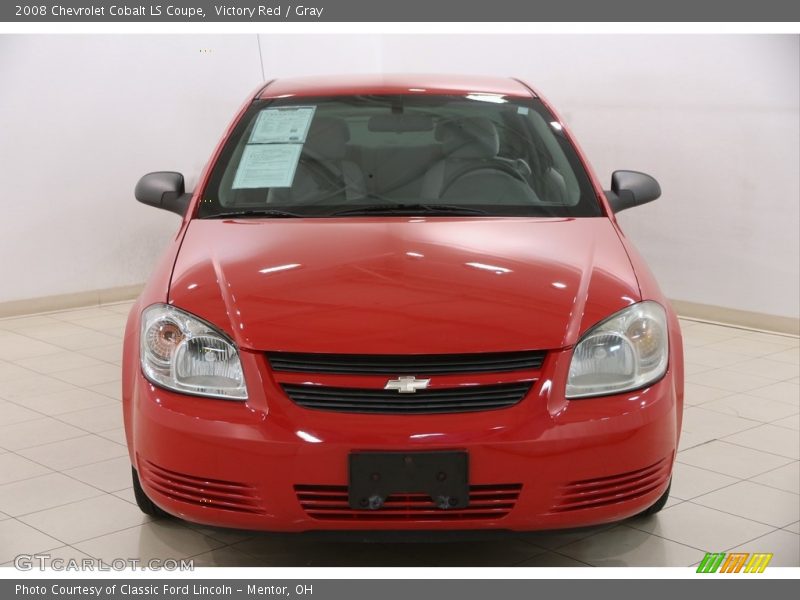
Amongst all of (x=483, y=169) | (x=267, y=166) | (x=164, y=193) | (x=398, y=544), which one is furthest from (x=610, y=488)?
(x=164, y=193)

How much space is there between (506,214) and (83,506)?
151 centimetres

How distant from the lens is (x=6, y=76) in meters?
6.03

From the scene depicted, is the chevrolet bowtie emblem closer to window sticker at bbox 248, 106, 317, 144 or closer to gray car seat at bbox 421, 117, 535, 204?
gray car seat at bbox 421, 117, 535, 204

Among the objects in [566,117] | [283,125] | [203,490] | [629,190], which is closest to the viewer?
[203,490]

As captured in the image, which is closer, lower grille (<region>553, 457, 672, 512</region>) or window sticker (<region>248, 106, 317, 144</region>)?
lower grille (<region>553, 457, 672, 512</region>)

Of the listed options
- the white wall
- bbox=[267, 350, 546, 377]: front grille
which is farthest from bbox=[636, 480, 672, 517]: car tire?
the white wall

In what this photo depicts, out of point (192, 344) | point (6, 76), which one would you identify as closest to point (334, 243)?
point (192, 344)

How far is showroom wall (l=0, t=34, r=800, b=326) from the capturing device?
5.69 meters

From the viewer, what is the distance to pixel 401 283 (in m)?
2.62

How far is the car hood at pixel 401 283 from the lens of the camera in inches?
97.6

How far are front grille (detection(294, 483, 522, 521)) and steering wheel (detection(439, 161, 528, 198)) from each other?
115 centimetres

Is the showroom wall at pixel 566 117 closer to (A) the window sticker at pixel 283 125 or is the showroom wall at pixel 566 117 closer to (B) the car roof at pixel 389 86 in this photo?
(B) the car roof at pixel 389 86

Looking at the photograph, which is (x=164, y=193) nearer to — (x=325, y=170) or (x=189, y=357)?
(x=325, y=170)

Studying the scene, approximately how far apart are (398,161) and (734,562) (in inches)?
58.8
